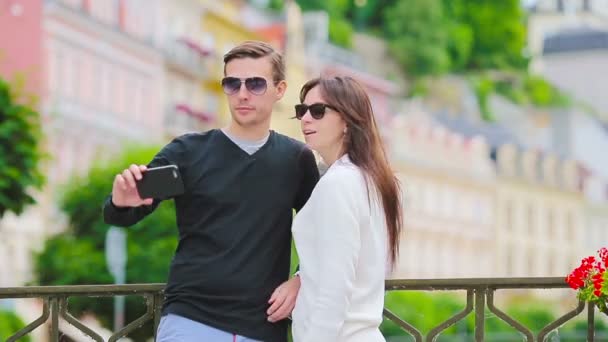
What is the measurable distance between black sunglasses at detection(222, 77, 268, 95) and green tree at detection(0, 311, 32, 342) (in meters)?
35.2

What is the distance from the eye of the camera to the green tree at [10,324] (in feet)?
143

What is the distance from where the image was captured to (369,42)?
130375 millimetres

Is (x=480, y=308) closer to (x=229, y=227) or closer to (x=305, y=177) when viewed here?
(x=305, y=177)

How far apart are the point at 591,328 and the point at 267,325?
6.21 feet

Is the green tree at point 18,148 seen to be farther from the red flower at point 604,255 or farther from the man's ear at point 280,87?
the man's ear at point 280,87

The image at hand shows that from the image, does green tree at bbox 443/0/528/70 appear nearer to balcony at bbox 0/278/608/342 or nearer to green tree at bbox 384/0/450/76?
green tree at bbox 384/0/450/76

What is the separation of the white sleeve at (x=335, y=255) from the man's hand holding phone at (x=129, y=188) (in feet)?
1.89

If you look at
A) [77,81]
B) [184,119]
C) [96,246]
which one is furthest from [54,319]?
[184,119]

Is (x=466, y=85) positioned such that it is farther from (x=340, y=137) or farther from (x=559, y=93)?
(x=340, y=137)

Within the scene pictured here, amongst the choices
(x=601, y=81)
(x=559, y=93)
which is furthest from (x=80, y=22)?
(x=601, y=81)

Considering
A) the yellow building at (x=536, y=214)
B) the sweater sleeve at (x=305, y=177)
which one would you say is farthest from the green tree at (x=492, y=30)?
the sweater sleeve at (x=305, y=177)

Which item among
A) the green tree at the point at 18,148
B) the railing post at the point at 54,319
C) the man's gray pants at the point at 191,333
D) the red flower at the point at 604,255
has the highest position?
the green tree at the point at 18,148

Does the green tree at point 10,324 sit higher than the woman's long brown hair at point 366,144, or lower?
higher

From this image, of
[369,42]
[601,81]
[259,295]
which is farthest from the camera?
[601,81]
